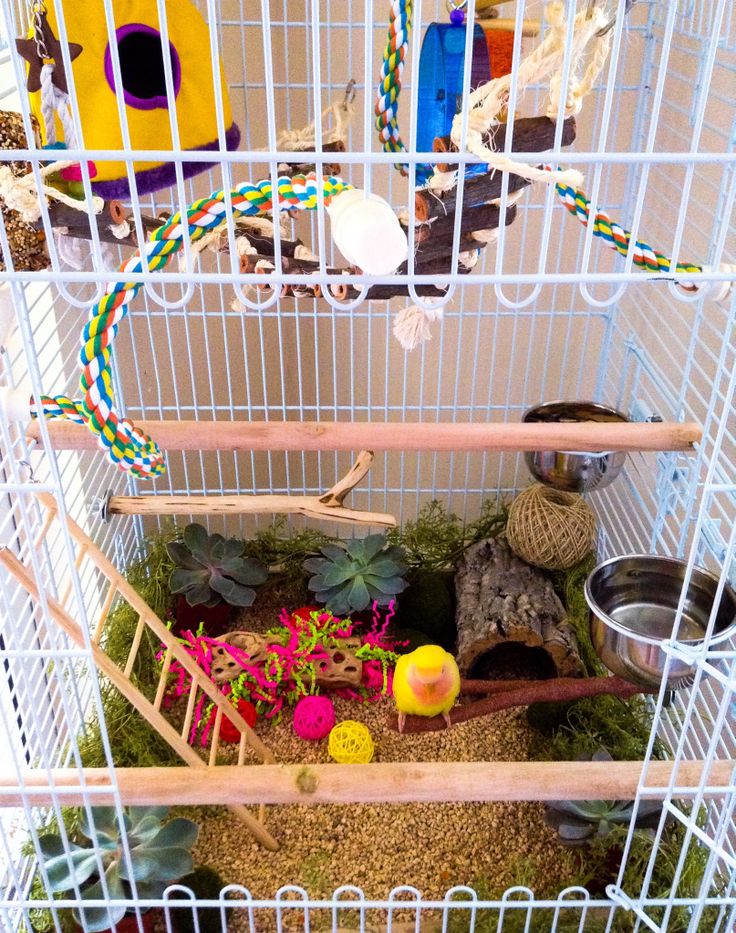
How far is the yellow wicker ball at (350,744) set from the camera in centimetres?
141

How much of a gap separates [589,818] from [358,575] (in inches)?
23.9

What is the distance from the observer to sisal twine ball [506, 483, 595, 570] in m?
1.64

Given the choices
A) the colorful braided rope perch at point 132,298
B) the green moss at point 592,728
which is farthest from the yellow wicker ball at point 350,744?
the colorful braided rope perch at point 132,298

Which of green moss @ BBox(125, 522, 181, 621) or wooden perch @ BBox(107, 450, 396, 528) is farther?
green moss @ BBox(125, 522, 181, 621)

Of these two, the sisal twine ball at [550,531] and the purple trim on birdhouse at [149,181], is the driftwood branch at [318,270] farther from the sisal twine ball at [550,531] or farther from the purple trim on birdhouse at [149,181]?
the sisal twine ball at [550,531]

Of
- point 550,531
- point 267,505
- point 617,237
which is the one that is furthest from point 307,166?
point 550,531

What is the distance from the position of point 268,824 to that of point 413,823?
224 mm

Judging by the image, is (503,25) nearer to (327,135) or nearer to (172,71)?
(327,135)

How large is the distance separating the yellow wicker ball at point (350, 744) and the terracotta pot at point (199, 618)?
0.36 metres

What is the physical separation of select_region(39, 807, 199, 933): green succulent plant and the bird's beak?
388 mm

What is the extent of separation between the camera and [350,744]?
4.67 ft

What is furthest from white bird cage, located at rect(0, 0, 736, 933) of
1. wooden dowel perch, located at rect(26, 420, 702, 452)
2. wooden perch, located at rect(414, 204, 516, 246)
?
wooden perch, located at rect(414, 204, 516, 246)

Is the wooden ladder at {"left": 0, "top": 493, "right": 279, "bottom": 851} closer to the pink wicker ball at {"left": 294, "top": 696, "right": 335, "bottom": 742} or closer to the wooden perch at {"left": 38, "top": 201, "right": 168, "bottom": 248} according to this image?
the pink wicker ball at {"left": 294, "top": 696, "right": 335, "bottom": 742}

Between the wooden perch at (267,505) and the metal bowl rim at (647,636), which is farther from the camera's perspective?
the wooden perch at (267,505)
